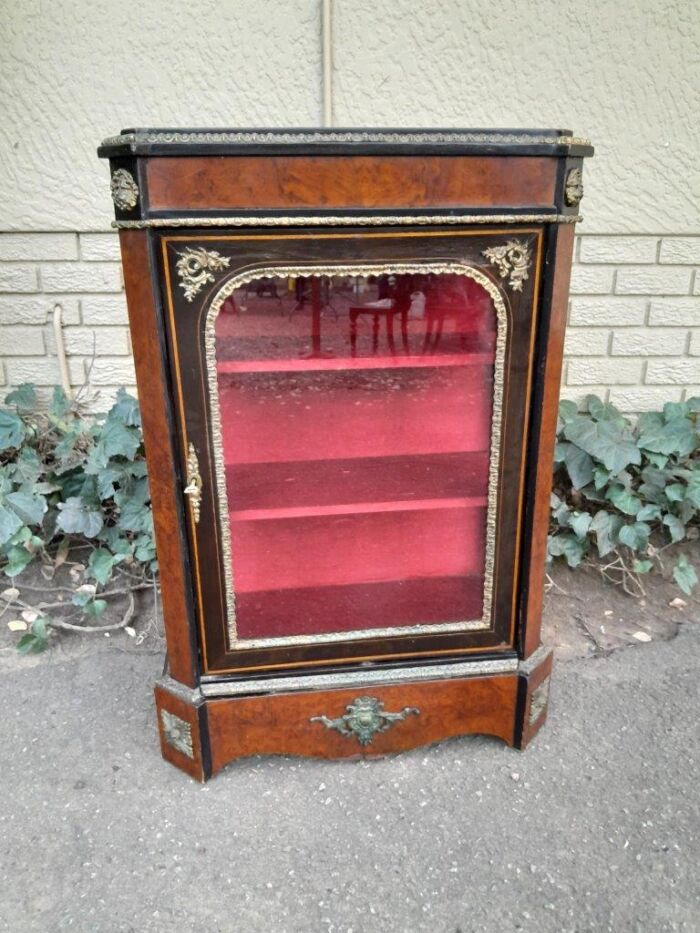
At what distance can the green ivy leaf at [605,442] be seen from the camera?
2301 millimetres

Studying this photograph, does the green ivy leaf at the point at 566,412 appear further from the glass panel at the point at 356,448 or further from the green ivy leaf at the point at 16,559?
the green ivy leaf at the point at 16,559

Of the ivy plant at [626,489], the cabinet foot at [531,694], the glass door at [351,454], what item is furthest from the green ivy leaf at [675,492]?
the glass door at [351,454]

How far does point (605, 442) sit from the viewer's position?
92.3 inches

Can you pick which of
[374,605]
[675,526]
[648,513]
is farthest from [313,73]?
[675,526]

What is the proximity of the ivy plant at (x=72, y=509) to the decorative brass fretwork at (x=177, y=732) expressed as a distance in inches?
23.2

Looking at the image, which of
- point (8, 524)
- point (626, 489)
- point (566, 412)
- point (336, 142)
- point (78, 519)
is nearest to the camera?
point (336, 142)

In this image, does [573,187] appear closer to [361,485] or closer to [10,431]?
[361,485]

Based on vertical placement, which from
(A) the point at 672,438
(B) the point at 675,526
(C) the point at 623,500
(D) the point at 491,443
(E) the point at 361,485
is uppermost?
(D) the point at 491,443

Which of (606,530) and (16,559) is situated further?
(606,530)

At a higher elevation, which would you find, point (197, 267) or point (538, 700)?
point (197, 267)

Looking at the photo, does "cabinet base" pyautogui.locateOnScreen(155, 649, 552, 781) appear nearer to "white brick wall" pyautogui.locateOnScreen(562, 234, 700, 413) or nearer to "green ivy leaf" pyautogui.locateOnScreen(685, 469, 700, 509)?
"green ivy leaf" pyautogui.locateOnScreen(685, 469, 700, 509)

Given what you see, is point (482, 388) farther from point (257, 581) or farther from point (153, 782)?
point (153, 782)

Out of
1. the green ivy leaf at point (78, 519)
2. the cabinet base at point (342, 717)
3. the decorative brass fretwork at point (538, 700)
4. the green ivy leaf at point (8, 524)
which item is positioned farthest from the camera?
the green ivy leaf at point (78, 519)

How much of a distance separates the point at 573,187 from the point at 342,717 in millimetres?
1243
